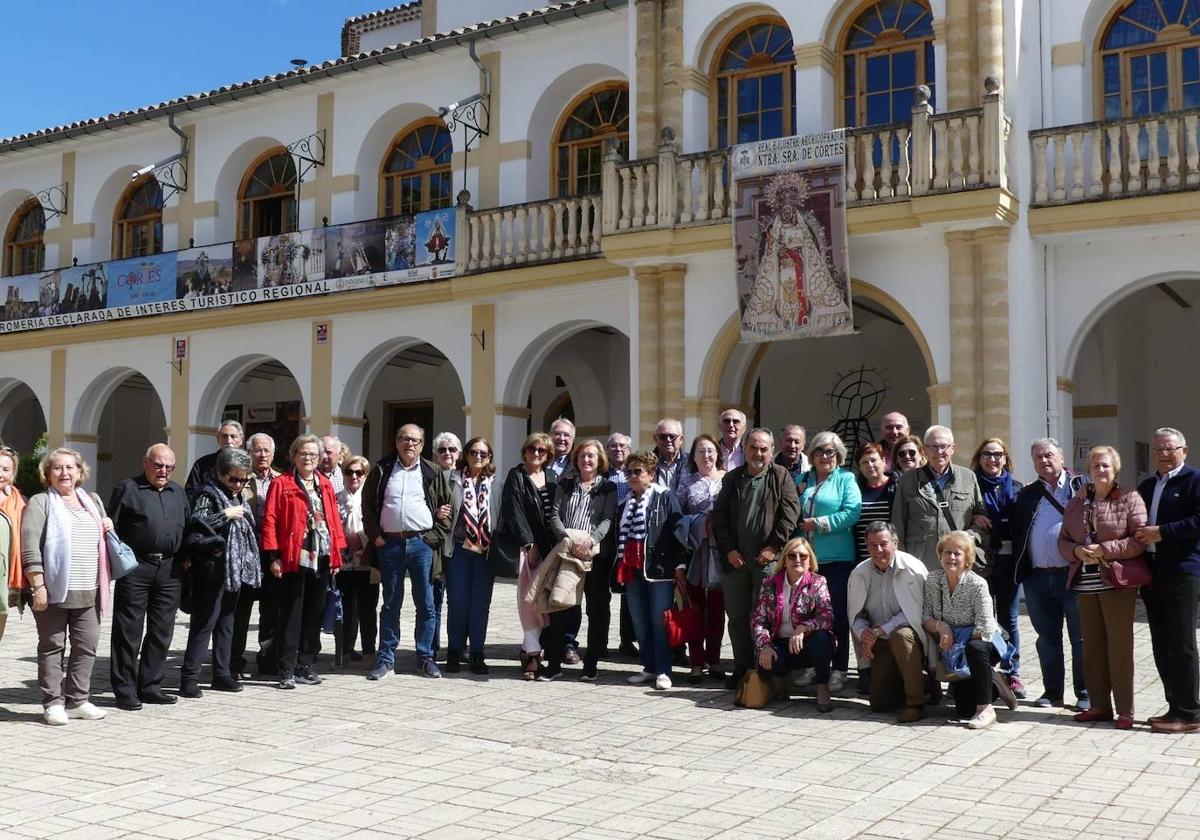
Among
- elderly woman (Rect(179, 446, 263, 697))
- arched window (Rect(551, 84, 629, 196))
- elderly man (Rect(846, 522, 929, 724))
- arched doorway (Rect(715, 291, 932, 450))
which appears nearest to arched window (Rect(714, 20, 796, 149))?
arched window (Rect(551, 84, 629, 196))

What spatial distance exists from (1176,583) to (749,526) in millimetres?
2499

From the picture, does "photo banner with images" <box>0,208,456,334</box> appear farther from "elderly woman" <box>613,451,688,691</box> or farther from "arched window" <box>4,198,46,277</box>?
"elderly woman" <box>613,451,688,691</box>

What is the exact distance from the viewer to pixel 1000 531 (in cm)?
835

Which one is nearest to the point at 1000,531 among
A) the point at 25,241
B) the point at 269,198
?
the point at 269,198

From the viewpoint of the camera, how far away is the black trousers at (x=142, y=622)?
8.01 m

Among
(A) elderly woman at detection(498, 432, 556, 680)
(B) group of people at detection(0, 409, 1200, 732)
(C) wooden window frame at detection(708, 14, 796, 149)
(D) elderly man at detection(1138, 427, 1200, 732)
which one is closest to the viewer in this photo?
(D) elderly man at detection(1138, 427, 1200, 732)

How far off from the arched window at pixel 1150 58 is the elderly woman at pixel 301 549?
1023cm

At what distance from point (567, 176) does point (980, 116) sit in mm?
6663

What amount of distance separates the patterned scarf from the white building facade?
6.52 m

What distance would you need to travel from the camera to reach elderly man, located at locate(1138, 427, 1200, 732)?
23.7 feet

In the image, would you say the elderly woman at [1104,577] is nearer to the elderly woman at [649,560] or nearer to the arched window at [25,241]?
the elderly woman at [649,560]

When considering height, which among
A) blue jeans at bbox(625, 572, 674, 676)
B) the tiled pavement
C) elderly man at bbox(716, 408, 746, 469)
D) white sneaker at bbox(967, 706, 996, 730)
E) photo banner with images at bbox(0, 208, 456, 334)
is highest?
photo banner with images at bbox(0, 208, 456, 334)

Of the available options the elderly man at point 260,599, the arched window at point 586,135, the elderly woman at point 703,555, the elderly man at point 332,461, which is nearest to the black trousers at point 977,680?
the elderly woman at point 703,555

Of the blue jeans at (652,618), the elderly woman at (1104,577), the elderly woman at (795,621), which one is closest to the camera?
the elderly woman at (1104,577)
